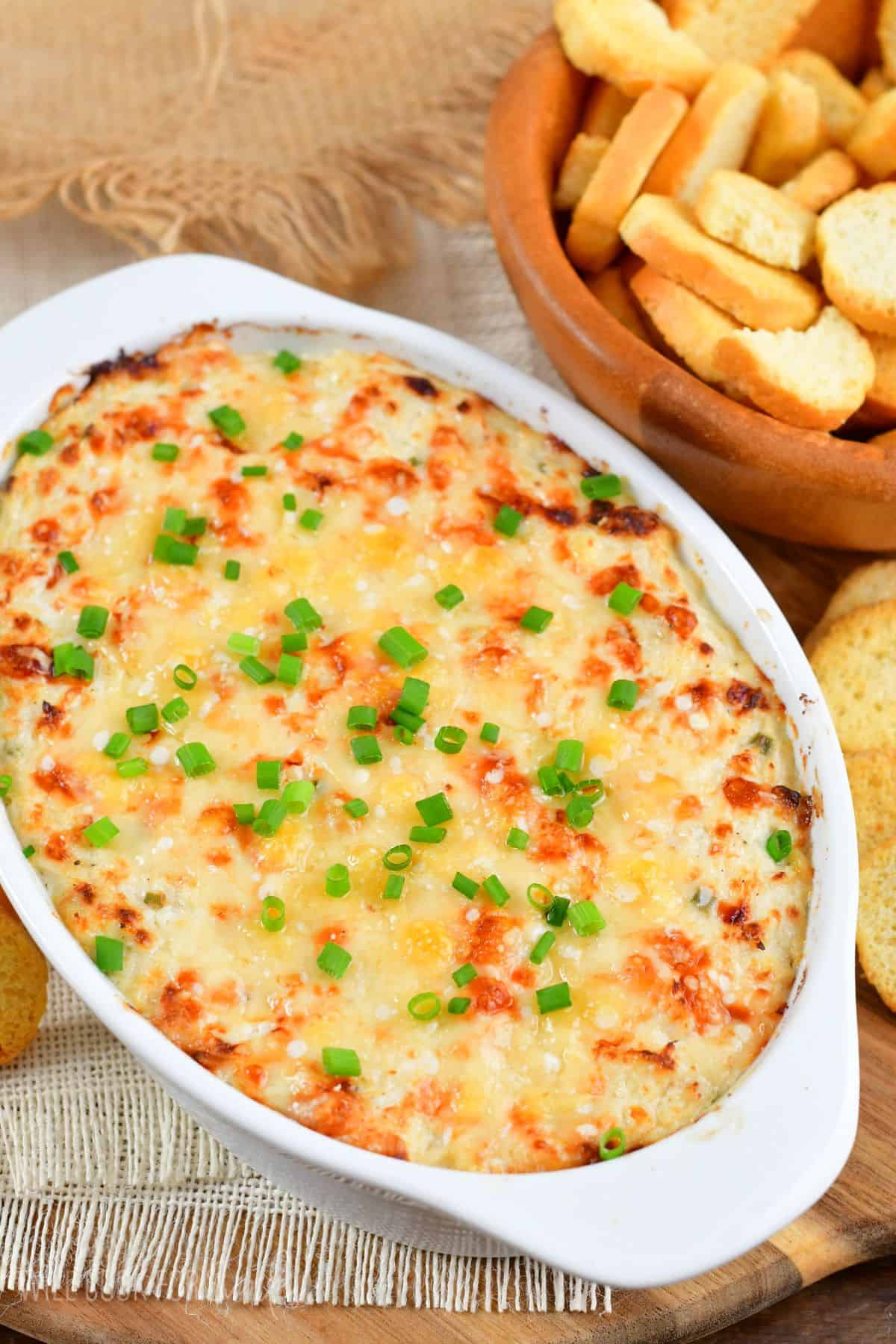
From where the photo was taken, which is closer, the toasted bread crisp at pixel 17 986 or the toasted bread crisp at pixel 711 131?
the toasted bread crisp at pixel 17 986

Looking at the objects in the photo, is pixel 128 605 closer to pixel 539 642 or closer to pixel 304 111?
pixel 539 642

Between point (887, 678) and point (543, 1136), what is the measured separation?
4.26ft

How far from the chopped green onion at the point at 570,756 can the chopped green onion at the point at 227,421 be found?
99 cm

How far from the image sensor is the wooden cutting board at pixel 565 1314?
2648mm

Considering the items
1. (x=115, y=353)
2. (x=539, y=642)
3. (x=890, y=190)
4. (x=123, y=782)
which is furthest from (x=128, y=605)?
(x=890, y=190)

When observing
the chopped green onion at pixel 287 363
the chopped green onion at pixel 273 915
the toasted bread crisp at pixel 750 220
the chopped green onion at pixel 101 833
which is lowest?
the chopped green onion at pixel 101 833

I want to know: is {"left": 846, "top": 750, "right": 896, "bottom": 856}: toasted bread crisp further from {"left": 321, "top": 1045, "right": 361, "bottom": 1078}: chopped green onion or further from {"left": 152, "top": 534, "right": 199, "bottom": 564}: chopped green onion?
{"left": 152, "top": 534, "right": 199, "bottom": 564}: chopped green onion

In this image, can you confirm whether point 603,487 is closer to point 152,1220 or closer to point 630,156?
point 630,156

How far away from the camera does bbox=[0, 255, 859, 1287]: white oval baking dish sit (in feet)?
7.33

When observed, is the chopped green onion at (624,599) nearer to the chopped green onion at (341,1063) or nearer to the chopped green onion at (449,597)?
the chopped green onion at (449,597)

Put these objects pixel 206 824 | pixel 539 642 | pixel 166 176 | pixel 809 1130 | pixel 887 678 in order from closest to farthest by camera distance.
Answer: pixel 809 1130
pixel 206 824
pixel 539 642
pixel 887 678
pixel 166 176

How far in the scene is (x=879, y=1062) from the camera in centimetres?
288

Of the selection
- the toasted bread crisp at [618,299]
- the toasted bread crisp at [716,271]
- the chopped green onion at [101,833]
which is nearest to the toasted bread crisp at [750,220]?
the toasted bread crisp at [716,271]

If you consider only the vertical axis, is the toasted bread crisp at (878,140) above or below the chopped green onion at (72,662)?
above
